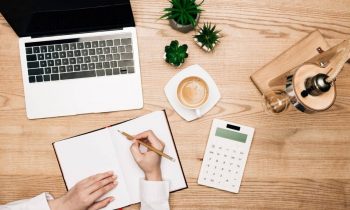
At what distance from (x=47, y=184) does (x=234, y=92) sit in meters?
0.63

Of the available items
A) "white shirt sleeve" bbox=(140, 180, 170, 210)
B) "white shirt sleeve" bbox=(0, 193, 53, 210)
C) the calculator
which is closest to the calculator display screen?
the calculator

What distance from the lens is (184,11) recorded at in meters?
1.07

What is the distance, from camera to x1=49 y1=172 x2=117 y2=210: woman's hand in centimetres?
111

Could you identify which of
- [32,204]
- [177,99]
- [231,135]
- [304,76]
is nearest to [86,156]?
[32,204]

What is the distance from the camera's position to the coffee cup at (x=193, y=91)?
1120 millimetres

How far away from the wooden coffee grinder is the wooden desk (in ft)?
0.10

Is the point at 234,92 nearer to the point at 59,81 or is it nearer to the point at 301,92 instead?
the point at 301,92

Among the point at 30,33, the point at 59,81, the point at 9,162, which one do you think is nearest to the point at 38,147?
the point at 9,162

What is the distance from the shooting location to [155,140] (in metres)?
1.11

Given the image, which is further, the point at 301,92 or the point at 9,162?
the point at 9,162

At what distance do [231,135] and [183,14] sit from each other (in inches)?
15.0

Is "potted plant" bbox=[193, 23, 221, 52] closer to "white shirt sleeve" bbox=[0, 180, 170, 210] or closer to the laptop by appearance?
the laptop

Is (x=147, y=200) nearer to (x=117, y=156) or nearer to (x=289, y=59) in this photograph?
(x=117, y=156)

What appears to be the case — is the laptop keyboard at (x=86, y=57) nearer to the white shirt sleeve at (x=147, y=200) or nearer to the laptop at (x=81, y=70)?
the laptop at (x=81, y=70)
